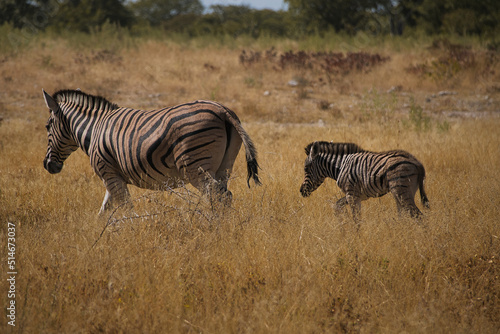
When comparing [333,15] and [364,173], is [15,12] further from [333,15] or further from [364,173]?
[364,173]

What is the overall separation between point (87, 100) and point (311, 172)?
9.14 feet

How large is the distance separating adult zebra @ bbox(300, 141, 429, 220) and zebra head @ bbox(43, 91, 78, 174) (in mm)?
2913

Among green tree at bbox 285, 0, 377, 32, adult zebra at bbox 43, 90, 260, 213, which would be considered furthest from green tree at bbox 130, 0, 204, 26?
adult zebra at bbox 43, 90, 260, 213

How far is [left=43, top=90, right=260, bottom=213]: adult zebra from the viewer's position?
14.6ft

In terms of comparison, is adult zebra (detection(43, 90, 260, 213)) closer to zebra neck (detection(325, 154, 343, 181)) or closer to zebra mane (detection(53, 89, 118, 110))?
zebra mane (detection(53, 89, 118, 110))

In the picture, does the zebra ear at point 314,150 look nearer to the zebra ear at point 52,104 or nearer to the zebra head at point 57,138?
the zebra head at point 57,138

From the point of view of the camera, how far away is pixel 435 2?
2659 cm

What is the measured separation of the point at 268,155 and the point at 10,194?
158 inches

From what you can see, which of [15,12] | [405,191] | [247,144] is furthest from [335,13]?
[247,144]

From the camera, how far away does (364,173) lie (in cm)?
494

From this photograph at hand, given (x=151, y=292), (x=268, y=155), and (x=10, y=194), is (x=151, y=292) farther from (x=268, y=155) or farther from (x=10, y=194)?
(x=268, y=155)

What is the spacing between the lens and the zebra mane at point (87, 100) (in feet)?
17.7

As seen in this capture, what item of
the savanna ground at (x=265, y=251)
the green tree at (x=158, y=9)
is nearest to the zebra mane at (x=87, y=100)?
the savanna ground at (x=265, y=251)

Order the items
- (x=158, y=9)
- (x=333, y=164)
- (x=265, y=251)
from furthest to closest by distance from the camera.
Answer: (x=158, y=9)
(x=333, y=164)
(x=265, y=251)
